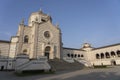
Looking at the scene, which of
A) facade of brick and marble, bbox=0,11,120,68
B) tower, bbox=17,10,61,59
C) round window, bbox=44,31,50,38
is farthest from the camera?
round window, bbox=44,31,50,38

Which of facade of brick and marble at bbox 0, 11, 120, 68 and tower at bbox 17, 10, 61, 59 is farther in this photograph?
tower at bbox 17, 10, 61, 59

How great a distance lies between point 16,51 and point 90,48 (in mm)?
31809

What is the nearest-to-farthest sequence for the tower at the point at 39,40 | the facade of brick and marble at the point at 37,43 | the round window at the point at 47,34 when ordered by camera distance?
1. the facade of brick and marble at the point at 37,43
2. the tower at the point at 39,40
3. the round window at the point at 47,34

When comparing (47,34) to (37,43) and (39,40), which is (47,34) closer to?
(39,40)

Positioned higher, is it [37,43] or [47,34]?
[47,34]

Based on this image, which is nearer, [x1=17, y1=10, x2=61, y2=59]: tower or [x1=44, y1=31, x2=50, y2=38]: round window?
[x1=17, y1=10, x2=61, y2=59]: tower

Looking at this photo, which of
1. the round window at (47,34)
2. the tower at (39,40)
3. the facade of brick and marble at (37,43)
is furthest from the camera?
the round window at (47,34)

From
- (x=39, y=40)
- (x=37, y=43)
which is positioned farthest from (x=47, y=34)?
(x=37, y=43)

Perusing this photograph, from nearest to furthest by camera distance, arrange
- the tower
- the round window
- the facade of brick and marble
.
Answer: the facade of brick and marble → the tower → the round window

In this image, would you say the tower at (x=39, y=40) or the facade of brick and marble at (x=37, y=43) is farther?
the tower at (x=39, y=40)

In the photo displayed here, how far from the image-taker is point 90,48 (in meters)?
52.2

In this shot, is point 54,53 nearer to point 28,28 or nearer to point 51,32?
point 51,32

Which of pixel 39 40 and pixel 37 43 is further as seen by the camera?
pixel 39 40

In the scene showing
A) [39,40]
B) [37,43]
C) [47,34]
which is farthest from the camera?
[47,34]
